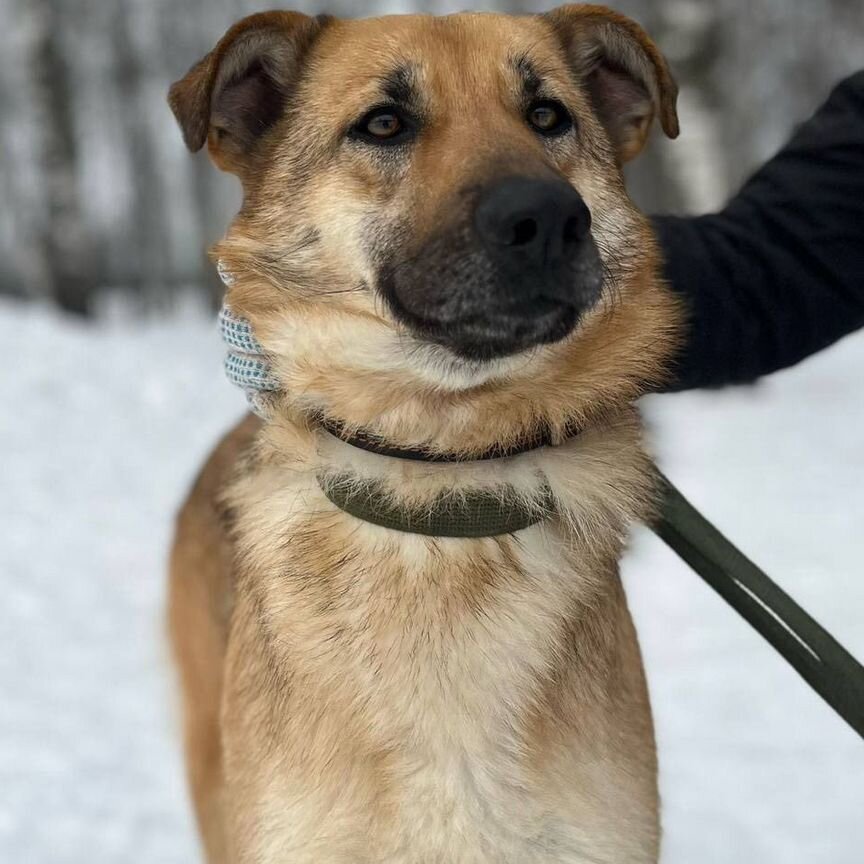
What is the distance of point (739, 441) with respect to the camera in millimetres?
8219

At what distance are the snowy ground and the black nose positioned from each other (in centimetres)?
84

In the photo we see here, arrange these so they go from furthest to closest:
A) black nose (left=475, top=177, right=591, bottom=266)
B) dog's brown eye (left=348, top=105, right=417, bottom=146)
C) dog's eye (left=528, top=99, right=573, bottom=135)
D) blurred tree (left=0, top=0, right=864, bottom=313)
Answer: blurred tree (left=0, top=0, right=864, bottom=313), dog's eye (left=528, top=99, right=573, bottom=135), dog's brown eye (left=348, top=105, right=417, bottom=146), black nose (left=475, top=177, right=591, bottom=266)

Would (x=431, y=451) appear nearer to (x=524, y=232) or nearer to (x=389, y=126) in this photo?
(x=524, y=232)

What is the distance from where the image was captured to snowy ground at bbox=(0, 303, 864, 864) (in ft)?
12.2

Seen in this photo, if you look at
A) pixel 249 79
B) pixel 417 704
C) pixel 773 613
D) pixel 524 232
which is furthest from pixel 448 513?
pixel 249 79

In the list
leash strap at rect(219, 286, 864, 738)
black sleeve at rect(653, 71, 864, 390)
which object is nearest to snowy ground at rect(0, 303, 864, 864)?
black sleeve at rect(653, 71, 864, 390)

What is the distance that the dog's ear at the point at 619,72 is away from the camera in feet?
8.30

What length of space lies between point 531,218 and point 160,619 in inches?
89.2

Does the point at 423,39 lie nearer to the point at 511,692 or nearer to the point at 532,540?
the point at 532,540

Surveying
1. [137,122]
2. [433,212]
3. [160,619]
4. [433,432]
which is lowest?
[137,122]

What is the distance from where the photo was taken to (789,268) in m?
2.71

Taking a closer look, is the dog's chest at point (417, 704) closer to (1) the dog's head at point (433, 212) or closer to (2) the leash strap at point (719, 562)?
(2) the leash strap at point (719, 562)

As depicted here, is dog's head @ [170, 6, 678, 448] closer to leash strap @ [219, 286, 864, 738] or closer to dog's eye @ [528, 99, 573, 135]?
dog's eye @ [528, 99, 573, 135]

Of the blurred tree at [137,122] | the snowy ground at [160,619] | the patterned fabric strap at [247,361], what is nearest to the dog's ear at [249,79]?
the patterned fabric strap at [247,361]
